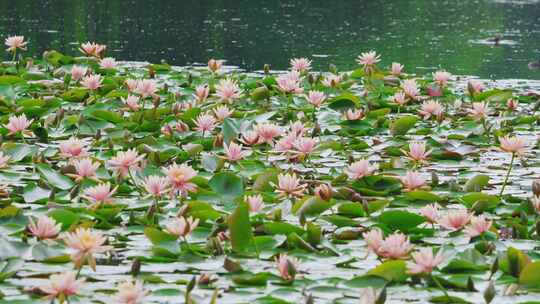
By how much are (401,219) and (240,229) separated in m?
0.73

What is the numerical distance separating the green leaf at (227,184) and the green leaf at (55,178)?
0.65 metres

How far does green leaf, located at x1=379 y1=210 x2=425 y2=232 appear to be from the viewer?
4.31 meters

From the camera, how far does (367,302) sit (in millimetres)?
3236

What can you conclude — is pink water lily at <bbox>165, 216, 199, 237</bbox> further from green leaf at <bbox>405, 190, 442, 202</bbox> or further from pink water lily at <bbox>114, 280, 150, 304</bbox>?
green leaf at <bbox>405, 190, 442, 202</bbox>

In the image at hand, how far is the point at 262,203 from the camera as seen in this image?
14.5 feet

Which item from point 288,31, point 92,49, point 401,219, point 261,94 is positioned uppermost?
point 401,219

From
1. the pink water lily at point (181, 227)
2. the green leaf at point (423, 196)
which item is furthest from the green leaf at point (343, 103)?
the pink water lily at point (181, 227)

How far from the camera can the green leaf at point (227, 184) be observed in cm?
475

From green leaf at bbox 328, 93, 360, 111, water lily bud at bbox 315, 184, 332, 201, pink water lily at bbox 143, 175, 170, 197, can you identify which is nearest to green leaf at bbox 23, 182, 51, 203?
pink water lily at bbox 143, 175, 170, 197

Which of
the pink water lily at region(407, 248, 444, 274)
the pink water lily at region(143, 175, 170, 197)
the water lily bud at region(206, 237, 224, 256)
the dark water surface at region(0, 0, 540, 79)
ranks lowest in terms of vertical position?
the dark water surface at region(0, 0, 540, 79)

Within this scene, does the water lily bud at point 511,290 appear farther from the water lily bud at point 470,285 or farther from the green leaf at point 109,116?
the green leaf at point 109,116

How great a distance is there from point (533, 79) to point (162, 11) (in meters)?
9.50

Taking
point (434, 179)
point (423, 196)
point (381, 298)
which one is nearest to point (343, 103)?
point (434, 179)

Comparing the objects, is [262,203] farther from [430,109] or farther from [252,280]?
[430,109]
